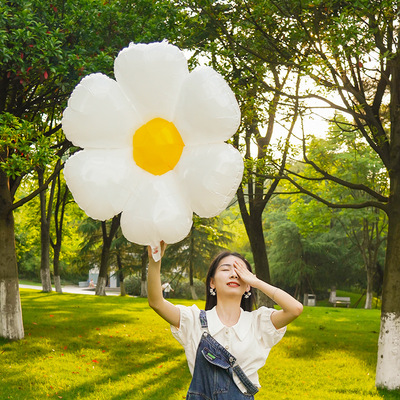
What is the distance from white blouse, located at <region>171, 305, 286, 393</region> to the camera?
254 cm

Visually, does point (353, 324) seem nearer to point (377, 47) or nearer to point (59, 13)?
point (377, 47)

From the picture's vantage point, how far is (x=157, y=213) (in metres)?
2.27

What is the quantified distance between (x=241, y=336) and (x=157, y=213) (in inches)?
30.3

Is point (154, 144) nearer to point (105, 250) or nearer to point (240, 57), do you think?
point (240, 57)

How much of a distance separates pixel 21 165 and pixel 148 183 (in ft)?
15.4

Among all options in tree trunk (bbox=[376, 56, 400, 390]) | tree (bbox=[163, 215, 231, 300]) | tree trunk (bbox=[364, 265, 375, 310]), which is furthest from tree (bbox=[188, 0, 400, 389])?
tree (bbox=[163, 215, 231, 300])

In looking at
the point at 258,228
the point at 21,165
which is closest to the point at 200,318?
the point at 21,165

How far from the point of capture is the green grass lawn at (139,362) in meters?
6.73

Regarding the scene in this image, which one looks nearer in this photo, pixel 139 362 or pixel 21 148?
pixel 21 148

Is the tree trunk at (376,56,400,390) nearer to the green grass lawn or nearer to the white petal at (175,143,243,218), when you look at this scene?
the green grass lawn

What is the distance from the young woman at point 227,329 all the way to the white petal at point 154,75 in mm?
621

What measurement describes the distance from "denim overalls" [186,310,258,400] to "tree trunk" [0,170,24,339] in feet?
23.2

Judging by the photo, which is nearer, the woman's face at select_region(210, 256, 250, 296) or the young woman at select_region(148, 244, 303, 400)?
the young woman at select_region(148, 244, 303, 400)

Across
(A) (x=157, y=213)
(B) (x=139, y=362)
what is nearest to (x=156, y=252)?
(A) (x=157, y=213)
